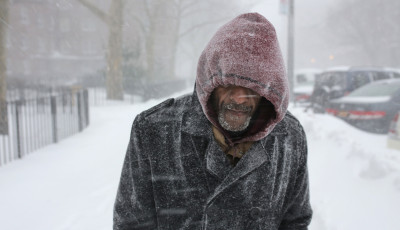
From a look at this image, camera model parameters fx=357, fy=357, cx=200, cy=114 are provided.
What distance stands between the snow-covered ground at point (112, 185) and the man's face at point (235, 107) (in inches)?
113

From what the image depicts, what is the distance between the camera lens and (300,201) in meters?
1.83

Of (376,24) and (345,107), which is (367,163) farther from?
(376,24)

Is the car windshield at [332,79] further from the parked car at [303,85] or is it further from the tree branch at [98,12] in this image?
the tree branch at [98,12]

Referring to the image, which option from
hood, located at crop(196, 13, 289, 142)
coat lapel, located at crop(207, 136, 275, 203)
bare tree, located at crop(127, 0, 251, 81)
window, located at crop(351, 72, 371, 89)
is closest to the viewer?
hood, located at crop(196, 13, 289, 142)

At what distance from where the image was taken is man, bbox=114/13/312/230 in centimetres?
154

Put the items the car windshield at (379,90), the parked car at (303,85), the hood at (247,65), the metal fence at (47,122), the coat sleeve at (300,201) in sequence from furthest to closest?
the parked car at (303,85) < the car windshield at (379,90) < the metal fence at (47,122) < the coat sleeve at (300,201) < the hood at (247,65)

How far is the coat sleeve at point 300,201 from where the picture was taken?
5.98ft

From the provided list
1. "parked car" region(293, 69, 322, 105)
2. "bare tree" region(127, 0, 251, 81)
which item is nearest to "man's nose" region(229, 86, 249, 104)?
"bare tree" region(127, 0, 251, 81)

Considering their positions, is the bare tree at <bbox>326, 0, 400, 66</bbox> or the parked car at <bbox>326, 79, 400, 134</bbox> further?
the bare tree at <bbox>326, 0, 400, 66</bbox>

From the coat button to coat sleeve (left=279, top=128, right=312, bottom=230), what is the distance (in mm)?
265

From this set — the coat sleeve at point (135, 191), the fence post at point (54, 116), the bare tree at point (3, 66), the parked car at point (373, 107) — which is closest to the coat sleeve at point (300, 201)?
the coat sleeve at point (135, 191)

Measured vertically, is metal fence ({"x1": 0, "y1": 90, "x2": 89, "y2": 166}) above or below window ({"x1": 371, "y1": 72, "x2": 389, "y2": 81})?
below

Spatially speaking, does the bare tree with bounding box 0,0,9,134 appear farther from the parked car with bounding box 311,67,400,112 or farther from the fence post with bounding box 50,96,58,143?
the parked car with bounding box 311,67,400,112

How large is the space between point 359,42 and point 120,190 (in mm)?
41590
